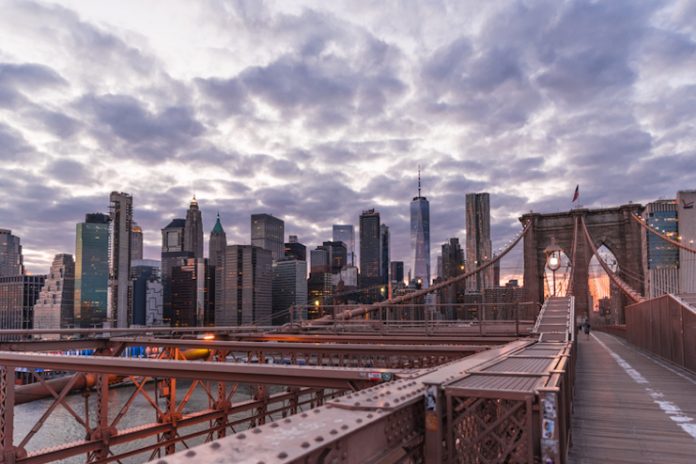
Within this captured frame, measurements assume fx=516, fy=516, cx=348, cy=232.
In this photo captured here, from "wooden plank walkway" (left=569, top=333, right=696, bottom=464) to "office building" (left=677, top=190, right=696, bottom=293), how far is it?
157 meters

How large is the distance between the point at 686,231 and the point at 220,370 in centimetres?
21613

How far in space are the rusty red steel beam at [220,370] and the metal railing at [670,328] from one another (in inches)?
560

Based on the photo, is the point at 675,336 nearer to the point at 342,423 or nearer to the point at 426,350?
the point at 426,350

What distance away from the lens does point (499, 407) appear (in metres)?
5.97

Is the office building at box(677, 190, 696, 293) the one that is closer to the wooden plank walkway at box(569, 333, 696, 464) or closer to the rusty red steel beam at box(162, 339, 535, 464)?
the wooden plank walkway at box(569, 333, 696, 464)

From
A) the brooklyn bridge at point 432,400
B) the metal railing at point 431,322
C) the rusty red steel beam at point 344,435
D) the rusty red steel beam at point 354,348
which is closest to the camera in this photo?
the rusty red steel beam at point 344,435

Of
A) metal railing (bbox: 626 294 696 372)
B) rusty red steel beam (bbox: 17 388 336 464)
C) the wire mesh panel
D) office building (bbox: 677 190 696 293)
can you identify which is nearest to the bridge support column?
the wire mesh panel

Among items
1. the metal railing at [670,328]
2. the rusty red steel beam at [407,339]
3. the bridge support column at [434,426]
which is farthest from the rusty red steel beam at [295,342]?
the bridge support column at [434,426]

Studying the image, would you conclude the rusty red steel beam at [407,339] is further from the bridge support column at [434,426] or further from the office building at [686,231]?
the office building at [686,231]

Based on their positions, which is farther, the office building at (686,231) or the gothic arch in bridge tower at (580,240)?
the office building at (686,231)

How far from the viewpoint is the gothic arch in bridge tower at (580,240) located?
195 ft

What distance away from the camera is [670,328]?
2072 centimetres

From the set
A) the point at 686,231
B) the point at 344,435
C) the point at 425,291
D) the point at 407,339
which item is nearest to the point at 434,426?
the point at 344,435

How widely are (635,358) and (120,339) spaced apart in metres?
21.8
